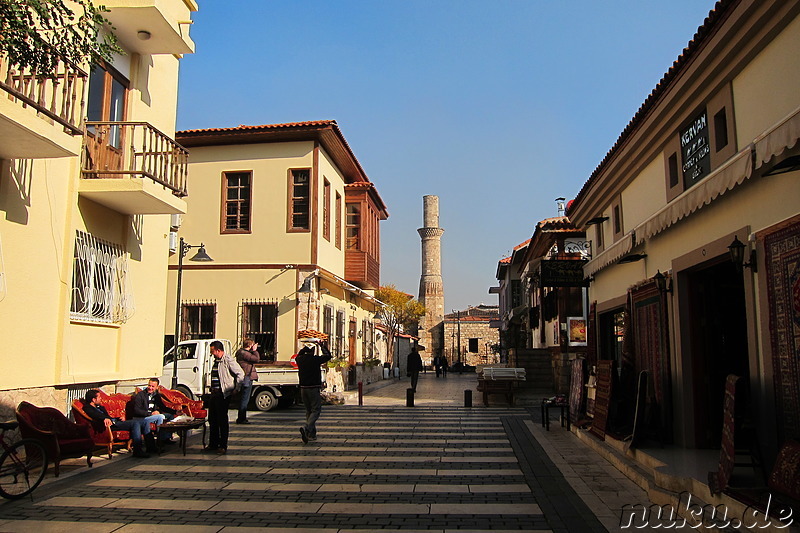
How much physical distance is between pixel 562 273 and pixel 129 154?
9.33 meters

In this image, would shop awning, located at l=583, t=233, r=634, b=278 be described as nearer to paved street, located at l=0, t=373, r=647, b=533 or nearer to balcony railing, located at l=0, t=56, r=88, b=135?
paved street, located at l=0, t=373, r=647, b=533

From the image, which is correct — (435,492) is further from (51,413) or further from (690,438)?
(51,413)

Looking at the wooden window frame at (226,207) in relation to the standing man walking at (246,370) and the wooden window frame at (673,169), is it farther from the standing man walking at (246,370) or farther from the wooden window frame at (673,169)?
the wooden window frame at (673,169)

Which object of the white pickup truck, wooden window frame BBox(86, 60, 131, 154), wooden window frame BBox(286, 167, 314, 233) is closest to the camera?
wooden window frame BBox(86, 60, 131, 154)

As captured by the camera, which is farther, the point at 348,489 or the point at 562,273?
the point at 562,273

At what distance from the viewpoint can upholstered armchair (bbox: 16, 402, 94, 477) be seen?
7.37 m

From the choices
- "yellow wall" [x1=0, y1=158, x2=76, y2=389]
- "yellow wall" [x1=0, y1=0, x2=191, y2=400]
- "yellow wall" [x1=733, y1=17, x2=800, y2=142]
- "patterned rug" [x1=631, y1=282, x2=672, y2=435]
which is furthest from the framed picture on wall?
"yellow wall" [x1=0, y1=158, x2=76, y2=389]

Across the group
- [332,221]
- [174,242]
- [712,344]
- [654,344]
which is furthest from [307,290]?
[712,344]

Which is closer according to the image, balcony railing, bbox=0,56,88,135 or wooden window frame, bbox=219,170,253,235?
balcony railing, bbox=0,56,88,135

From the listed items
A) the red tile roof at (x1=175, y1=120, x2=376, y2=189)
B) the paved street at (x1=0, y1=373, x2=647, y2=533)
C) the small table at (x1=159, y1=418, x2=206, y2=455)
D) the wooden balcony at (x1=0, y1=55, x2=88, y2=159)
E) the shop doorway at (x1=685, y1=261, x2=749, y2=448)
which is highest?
the red tile roof at (x1=175, y1=120, x2=376, y2=189)

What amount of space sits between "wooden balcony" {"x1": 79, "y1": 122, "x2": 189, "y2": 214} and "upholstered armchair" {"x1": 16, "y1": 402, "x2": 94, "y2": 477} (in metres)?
3.98

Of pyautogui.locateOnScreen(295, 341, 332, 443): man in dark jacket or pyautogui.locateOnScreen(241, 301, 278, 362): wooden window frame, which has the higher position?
pyautogui.locateOnScreen(241, 301, 278, 362): wooden window frame

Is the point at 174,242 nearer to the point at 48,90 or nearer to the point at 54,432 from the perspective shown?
the point at 48,90

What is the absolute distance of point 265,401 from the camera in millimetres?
16250
